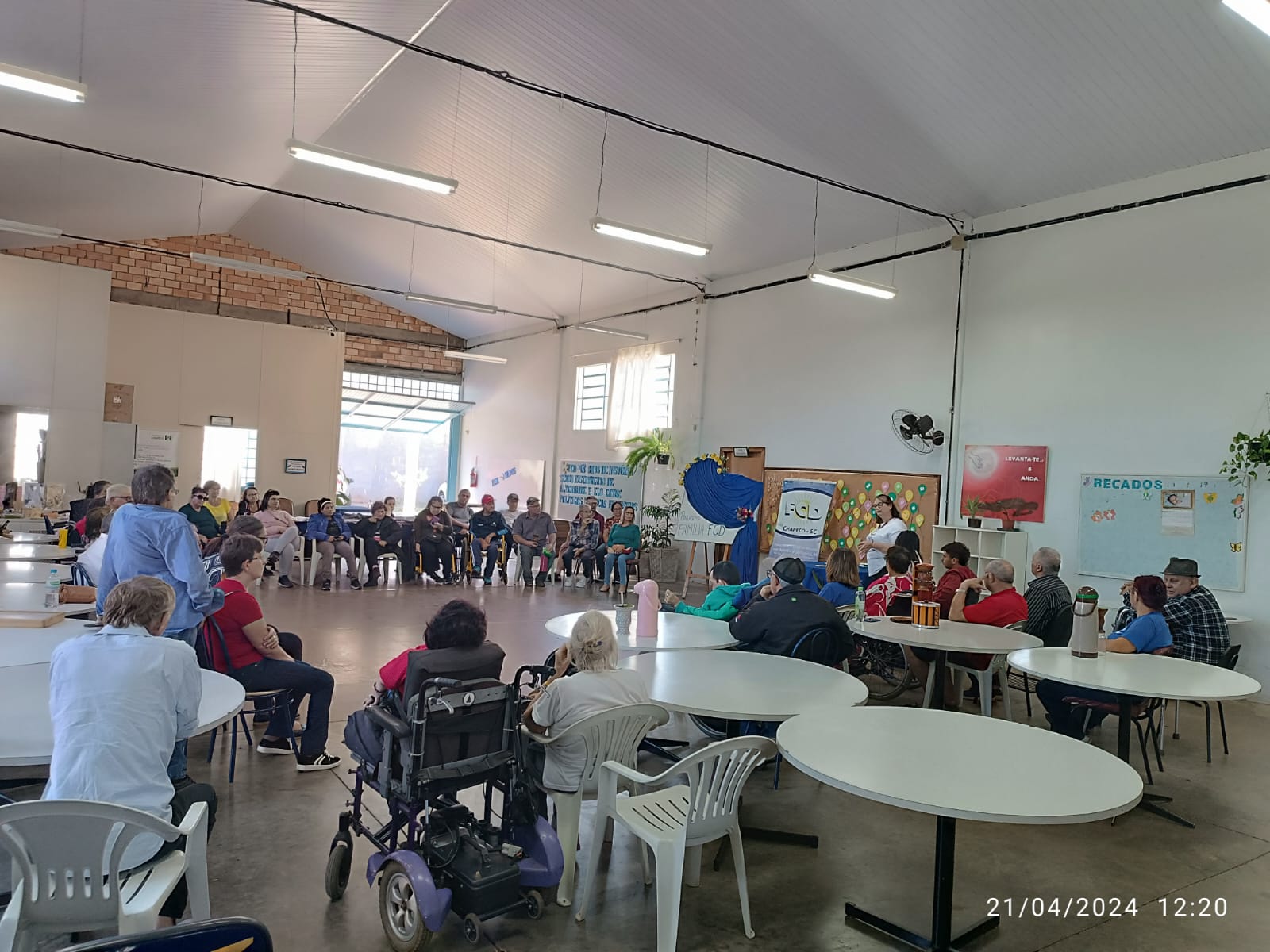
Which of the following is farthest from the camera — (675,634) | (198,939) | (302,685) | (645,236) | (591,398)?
(591,398)

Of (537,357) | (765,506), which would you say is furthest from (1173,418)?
(537,357)

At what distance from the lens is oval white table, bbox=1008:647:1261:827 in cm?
337

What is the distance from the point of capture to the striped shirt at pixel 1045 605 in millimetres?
5062

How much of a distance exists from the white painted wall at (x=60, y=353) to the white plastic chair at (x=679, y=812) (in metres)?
10.4

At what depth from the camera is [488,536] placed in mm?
10719

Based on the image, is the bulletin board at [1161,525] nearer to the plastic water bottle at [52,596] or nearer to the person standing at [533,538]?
the person standing at [533,538]

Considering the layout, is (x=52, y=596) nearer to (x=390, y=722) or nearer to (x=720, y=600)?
(x=390, y=722)

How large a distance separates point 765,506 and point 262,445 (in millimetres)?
7966

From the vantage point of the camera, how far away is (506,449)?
15594 mm

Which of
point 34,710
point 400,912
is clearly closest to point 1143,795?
point 400,912

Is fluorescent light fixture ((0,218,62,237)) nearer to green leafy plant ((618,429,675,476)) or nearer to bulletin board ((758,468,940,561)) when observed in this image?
green leafy plant ((618,429,675,476))

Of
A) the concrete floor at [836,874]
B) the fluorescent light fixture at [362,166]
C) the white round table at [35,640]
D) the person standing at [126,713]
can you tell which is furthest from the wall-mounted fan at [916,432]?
the person standing at [126,713]

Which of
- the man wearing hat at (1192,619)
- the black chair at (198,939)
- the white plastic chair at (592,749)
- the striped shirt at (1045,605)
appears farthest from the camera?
the striped shirt at (1045,605)

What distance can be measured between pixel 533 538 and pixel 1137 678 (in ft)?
26.4
